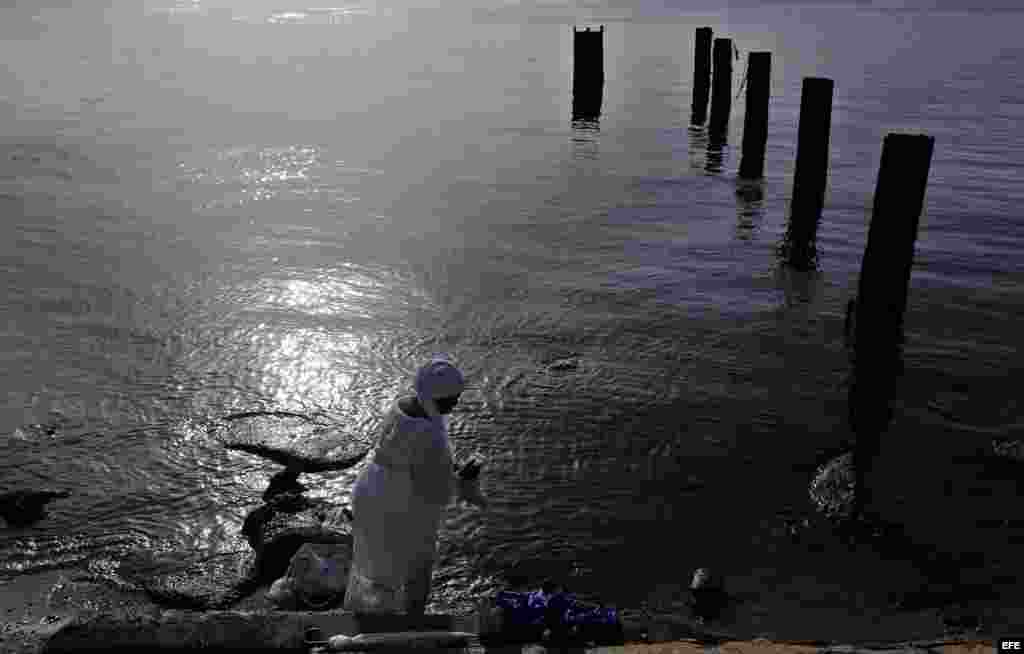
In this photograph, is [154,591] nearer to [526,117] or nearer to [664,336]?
[664,336]

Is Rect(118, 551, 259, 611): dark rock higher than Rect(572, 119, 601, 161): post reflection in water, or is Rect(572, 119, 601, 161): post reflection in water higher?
Rect(572, 119, 601, 161): post reflection in water

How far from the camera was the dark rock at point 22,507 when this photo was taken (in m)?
7.11

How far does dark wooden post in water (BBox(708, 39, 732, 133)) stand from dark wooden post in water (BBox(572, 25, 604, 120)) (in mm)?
4635

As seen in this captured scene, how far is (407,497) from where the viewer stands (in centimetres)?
519

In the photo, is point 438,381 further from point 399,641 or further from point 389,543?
point 399,641

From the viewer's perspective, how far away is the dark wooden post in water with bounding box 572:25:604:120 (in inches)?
1103

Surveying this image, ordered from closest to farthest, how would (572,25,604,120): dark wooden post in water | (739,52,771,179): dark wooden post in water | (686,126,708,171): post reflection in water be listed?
(739,52,771,179): dark wooden post in water, (686,126,708,171): post reflection in water, (572,25,604,120): dark wooden post in water

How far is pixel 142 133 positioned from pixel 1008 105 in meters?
26.2

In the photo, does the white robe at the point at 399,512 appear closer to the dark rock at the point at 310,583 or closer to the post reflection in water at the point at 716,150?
the dark rock at the point at 310,583

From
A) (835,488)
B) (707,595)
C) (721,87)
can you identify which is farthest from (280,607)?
(721,87)

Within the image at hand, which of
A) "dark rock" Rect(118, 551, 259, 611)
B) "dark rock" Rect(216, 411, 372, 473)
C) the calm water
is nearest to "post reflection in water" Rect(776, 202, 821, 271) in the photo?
the calm water

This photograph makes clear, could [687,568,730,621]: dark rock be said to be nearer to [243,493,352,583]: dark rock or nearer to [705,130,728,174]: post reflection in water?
[243,493,352,583]: dark rock

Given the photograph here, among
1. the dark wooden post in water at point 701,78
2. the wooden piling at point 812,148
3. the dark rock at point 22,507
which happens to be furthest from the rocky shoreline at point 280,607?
the dark wooden post in water at point 701,78

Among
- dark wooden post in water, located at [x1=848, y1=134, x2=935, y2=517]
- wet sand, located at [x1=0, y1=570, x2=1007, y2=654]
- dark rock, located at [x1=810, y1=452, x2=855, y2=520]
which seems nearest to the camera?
wet sand, located at [x1=0, y1=570, x2=1007, y2=654]
